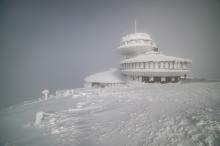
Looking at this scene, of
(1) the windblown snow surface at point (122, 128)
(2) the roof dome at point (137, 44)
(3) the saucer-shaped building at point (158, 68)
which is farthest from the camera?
(2) the roof dome at point (137, 44)

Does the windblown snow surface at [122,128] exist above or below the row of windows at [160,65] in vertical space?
below

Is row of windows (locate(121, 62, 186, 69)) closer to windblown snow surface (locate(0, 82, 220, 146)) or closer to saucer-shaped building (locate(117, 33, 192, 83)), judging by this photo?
saucer-shaped building (locate(117, 33, 192, 83))

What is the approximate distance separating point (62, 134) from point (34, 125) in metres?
1.15

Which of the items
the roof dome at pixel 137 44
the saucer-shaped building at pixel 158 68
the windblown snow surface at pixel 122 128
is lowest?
the windblown snow surface at pixel 122 128

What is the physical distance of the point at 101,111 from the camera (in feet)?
14.3

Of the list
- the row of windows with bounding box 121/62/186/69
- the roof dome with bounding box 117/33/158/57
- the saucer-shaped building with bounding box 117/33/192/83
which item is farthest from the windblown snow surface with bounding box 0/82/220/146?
the roof dome with bounding box 117/33/158/57

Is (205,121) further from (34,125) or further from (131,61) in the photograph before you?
(131,61)

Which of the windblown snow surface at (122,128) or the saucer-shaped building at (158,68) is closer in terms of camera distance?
the windblown snow surface at (122,128)

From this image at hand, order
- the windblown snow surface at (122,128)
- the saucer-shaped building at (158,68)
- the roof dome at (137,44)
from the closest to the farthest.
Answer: the windblown snow surface at (122,128) → the saucer-shaped building at (158,68) → the roof dome at (137,44)

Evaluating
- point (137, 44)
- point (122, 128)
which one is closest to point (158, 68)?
point (137, 44)

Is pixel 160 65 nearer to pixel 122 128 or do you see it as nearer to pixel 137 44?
pixel 137 44

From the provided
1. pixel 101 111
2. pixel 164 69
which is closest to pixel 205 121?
pixel 101 111

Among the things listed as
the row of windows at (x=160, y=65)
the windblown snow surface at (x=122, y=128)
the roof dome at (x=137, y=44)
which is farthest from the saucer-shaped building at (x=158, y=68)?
the windblown snow surface at (x=122, y=128)

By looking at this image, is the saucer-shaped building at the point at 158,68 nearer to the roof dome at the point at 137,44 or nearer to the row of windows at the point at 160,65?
the row of windows at the point at 160,65
